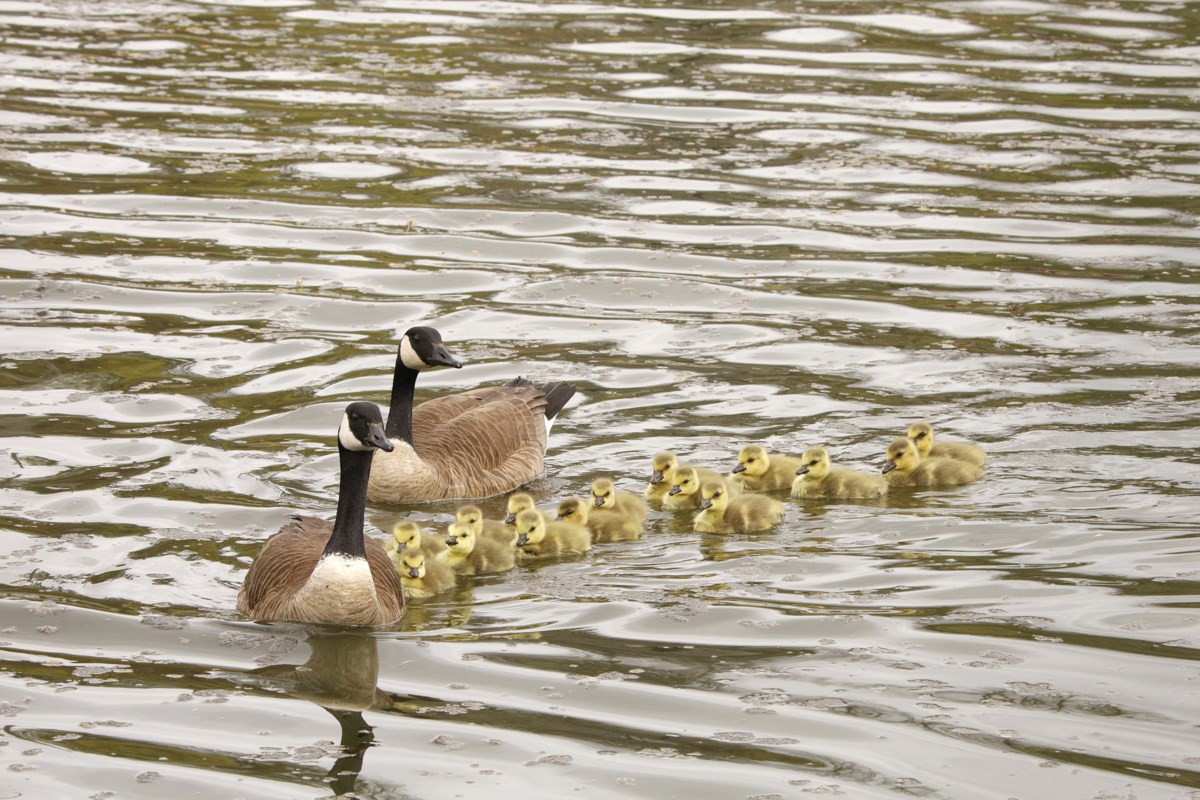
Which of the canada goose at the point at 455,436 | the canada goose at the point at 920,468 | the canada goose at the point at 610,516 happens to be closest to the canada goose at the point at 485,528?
the canada goose at the point at 610,516

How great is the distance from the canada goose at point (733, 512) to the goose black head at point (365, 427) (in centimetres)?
217

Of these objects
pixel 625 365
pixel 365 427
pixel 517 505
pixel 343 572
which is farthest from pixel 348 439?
pixel 625 365

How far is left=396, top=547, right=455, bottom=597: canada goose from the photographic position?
916cm

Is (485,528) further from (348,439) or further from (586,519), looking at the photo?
(348,439)

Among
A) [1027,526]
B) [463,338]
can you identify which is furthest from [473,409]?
[1027,526]

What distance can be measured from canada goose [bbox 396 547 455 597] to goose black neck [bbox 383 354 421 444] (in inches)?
78.5

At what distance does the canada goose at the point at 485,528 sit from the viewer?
957 cm

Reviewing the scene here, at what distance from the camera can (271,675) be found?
8.07m

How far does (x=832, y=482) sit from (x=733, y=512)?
817mm

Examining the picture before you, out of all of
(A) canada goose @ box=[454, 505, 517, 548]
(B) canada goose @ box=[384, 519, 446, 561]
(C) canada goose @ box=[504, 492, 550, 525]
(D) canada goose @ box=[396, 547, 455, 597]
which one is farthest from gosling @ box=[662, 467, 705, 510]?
(D) canada goose @ box=[396, 547, 455, 597]

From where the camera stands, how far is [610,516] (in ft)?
32.5

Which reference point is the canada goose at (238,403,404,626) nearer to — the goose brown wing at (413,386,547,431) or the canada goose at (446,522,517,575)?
the canada goose at (446,522,517,575)

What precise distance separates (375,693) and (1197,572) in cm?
441

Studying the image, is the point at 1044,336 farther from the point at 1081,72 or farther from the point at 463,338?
the point at 1081,72
